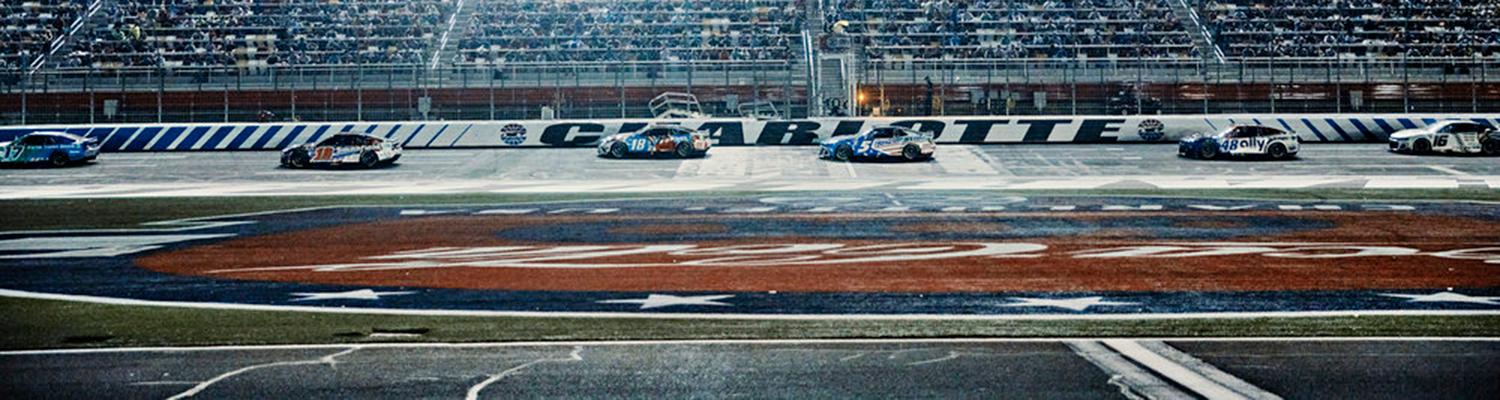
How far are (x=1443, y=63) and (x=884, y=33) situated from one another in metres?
18.2

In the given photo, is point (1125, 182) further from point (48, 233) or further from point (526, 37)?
point (526, 37)

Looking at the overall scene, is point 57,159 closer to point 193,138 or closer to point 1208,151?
point 193,138

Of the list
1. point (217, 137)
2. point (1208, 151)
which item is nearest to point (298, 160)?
point (217, 137)

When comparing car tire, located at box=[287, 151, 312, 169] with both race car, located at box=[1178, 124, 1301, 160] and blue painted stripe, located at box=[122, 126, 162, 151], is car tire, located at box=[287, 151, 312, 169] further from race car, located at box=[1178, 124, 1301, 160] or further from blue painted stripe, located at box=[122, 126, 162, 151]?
race car, located at box=[1178, 124, 1301, 160]

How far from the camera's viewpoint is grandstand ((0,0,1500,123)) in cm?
4819

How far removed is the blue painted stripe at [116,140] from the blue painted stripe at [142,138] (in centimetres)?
21

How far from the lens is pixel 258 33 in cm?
5606

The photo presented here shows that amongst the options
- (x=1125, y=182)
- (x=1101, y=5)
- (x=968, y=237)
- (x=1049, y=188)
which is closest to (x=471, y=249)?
(x=968, y=237)

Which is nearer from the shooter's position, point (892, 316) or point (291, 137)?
point (892, 316)

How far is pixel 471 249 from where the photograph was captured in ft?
72.8

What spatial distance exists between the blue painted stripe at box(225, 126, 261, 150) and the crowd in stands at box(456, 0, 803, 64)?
30.7 ft

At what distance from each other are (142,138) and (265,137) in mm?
3779

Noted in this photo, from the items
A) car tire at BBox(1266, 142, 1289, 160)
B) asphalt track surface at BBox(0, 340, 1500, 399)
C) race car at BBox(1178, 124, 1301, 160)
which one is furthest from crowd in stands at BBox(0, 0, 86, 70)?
asphalt track surface at BBox(0, 340, 1500, 399)

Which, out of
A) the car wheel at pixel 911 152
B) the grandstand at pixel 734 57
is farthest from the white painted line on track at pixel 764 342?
the grandstand at pixel 734 57
